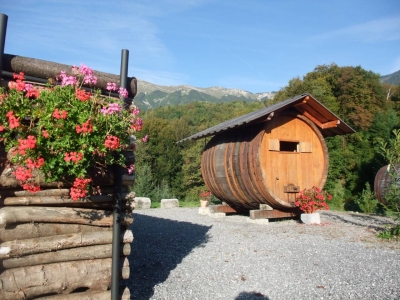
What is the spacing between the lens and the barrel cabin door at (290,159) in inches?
340

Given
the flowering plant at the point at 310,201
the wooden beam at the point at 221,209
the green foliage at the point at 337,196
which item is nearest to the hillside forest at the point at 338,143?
the green foliage at the point at 337,196

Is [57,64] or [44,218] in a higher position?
[57,64]

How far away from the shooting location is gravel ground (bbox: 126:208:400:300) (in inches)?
151

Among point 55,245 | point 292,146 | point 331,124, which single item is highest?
point 331,124

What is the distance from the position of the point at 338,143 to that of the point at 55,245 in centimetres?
2631

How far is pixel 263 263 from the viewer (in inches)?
195

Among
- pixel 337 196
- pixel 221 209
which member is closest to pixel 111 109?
pixel 221 209

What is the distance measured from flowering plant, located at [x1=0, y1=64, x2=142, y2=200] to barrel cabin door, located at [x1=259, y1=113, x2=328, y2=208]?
6.07 m

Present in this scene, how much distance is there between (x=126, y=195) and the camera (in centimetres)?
338

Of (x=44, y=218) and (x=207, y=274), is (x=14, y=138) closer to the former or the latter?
(x=44, y=218)

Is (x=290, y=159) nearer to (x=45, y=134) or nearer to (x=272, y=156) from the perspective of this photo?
(x=272, y=156)

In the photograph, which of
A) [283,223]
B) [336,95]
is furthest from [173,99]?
[283,223]

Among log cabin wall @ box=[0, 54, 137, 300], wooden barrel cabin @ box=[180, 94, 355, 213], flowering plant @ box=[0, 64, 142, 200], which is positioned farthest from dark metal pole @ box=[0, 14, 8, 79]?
wooden barrel cabin @ box=[180, 94, 355, 213]

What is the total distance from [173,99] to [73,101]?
18360 cm
